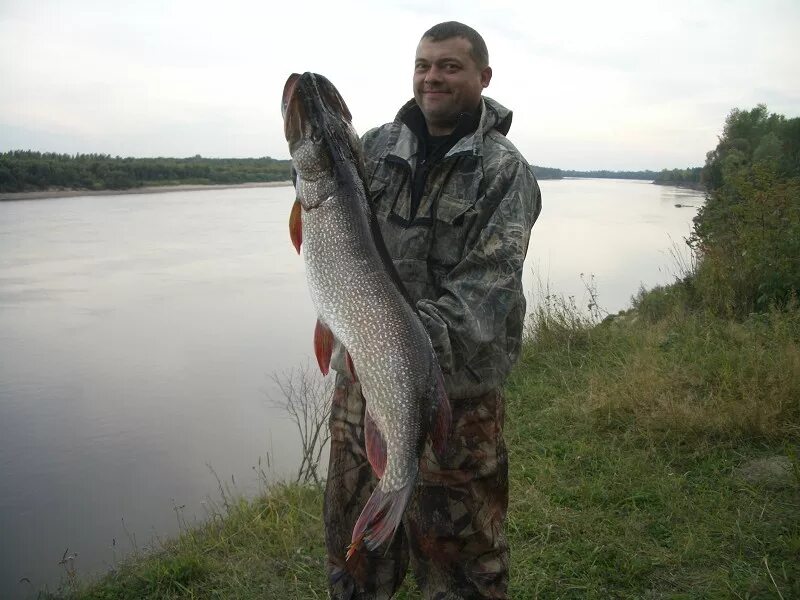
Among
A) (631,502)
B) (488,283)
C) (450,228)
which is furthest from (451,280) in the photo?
(631,502)

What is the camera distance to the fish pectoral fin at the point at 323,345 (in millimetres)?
2146

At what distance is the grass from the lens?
3.31 metres

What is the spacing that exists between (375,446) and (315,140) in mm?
1023

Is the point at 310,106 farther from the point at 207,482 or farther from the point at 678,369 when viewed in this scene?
the point at 207,482

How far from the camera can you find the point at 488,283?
2225 millimetres

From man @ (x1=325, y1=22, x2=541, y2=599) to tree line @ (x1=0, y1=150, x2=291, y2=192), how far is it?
25.0 m

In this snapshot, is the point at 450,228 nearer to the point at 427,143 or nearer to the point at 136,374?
the point at 427,143

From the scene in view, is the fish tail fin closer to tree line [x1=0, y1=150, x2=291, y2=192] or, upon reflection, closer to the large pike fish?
the large pike fish

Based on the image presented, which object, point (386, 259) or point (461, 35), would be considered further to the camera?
point (461, 35)

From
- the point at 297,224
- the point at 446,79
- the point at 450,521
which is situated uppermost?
the point at 446,79

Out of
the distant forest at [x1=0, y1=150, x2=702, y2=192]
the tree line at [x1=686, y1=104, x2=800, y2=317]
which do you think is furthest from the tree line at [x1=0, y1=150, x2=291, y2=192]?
the tree line at [x1=686, y1=104, x2=800, y2=317]

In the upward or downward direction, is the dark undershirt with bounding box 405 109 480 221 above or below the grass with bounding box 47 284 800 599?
above

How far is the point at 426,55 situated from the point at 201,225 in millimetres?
24488

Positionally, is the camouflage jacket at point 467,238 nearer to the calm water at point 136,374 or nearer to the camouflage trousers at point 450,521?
the camouflage trousers at point 450,521
